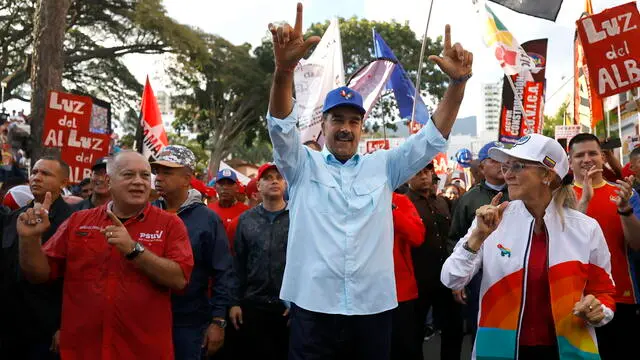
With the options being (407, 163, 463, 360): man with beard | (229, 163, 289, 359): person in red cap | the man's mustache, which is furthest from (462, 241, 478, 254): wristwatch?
(407, 163, 463, 360): man with beard

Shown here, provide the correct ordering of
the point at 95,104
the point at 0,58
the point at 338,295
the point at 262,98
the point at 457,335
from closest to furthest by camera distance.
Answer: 1. the point at 338,295
2. the point at 457,335
3. the point at 95,104
4. the point at 0,58
5. the point at 262,98

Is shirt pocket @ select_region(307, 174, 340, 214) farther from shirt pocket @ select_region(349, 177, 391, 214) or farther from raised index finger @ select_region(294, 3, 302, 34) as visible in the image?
raised index finger @ select_region(294, 3, 302, 34)

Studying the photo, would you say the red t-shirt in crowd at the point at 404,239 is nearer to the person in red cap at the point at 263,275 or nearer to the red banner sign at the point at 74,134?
the person in red cap at the point at 263,275

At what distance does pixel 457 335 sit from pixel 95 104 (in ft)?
23.4

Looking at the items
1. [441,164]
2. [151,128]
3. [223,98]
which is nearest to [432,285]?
[151,128]

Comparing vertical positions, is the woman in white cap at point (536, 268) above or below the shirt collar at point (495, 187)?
below

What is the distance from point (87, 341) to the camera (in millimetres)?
3512

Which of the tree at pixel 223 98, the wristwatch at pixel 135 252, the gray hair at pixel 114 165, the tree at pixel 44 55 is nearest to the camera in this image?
the wristwatch at pixel 135 252

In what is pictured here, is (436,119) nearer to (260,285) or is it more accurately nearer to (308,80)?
(260,285)

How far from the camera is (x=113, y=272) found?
3543 mm

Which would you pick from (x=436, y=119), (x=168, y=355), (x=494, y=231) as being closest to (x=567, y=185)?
(x=494, y=231)

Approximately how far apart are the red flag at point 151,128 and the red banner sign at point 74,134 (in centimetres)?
87

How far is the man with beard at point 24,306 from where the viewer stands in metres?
4.66

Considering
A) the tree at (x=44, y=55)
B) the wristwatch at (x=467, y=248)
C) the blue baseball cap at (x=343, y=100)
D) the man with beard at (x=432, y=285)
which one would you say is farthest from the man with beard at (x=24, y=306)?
the tree at (x=44, y=55)
